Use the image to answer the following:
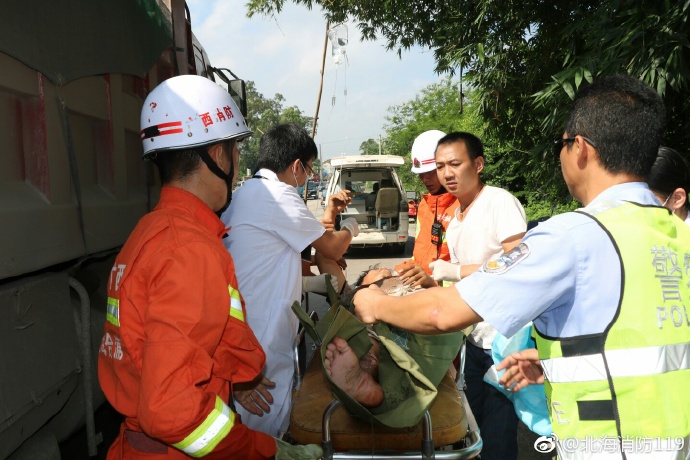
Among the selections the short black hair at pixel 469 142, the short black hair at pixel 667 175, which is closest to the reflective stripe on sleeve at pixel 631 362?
Answer: the short black hair at pixel 667 175

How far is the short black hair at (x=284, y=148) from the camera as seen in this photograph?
2.78 meters

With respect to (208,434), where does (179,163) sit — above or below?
above

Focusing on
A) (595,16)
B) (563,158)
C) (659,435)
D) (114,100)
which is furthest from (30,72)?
(595,16)

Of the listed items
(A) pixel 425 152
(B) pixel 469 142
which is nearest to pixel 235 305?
(B) pixel 469 142

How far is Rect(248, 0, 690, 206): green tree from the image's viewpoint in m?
4.90

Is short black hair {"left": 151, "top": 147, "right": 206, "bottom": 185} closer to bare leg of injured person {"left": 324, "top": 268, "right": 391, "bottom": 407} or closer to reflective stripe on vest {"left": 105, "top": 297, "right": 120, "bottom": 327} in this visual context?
reflective stripe on vest {"left": 105, "top": 297, "right": 120, "bottom": 327}

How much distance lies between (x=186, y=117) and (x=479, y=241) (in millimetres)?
1741

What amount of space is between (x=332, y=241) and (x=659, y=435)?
1.76 m

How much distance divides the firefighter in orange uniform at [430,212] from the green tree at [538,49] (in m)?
2.27

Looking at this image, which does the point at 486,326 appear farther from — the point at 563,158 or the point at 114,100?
the point at 114,100

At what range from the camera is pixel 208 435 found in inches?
54.9

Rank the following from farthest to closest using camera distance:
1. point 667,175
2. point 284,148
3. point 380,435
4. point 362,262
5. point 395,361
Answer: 1. point 362,262
2. point 284,148
3. point 667,175
4. point 395,361
5. point 380,435

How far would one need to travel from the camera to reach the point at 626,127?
5.09 ft

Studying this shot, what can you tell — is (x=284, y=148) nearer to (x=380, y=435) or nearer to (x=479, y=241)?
(x=479, y=241)
